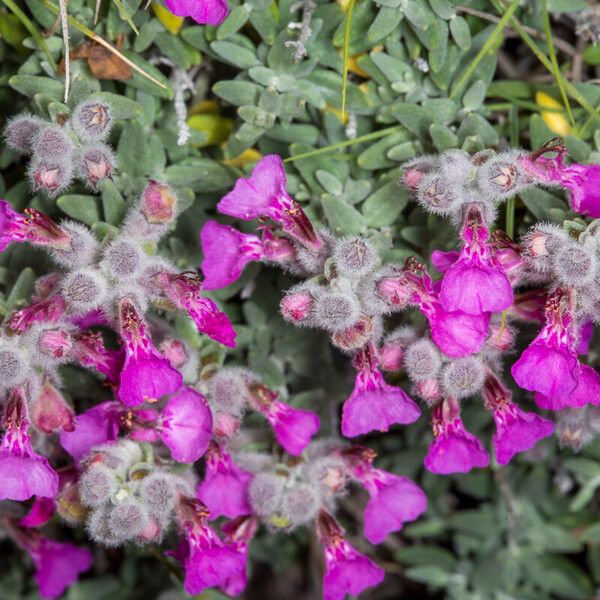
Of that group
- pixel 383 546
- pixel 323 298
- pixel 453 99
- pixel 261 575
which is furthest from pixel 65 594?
pixel 453 99

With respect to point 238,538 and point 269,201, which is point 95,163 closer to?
point 269,201

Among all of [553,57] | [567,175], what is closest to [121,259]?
[567,175]

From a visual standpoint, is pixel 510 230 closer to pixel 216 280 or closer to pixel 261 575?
pixel 216 280

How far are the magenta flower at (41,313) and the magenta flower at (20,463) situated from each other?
0.17m

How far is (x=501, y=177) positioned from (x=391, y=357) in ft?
1.88

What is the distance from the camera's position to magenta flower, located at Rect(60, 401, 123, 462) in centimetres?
253

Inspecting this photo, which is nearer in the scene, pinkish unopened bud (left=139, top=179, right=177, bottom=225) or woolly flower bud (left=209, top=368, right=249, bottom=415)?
pinkish unopened bud (left=139, top=179, right=177, bottom=225)

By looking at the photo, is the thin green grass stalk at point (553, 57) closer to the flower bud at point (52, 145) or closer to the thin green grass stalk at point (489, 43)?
the thin green grass stalk at point (489, 43)

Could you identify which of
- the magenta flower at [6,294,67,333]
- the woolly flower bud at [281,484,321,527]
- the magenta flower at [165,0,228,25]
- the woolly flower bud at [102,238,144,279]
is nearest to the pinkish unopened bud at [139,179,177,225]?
the woolly flower bud at [102,238,144,279]

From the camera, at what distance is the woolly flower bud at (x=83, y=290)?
2307 mm

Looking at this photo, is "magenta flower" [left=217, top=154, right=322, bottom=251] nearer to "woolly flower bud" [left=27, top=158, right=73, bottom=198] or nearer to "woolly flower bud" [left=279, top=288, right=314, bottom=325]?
"woolly flower bud" [left=279, top=288, right=314, bottom=325]

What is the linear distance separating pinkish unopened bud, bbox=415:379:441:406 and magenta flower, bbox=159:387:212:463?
1.90 ft

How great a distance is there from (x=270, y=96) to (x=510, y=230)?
78cm

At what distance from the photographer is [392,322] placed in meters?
2.81
